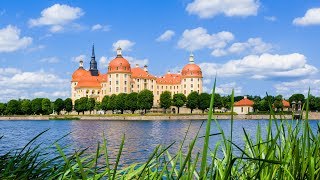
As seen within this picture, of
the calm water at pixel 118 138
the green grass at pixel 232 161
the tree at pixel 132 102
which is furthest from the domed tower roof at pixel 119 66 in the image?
the green grass at pixel 232 161

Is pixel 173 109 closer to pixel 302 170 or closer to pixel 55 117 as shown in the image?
pixel 55 117

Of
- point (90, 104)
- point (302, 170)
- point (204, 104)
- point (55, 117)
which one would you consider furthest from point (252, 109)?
point (302, 170)

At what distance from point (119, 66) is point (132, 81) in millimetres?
4572

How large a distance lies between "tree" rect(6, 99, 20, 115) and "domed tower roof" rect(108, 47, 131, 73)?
22.1 m

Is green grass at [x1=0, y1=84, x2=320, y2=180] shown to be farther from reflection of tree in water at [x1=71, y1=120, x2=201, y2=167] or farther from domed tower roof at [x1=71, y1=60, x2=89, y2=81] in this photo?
domed tower roof at [x1=71, y1=60, x2=89, y2=81]

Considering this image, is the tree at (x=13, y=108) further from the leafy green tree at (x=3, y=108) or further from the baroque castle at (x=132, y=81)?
the baroque castle at (x=132, y=81)

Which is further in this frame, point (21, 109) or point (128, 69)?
point (128, 69)

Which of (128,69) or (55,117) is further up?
(128,69)

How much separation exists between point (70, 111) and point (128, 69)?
16394mm

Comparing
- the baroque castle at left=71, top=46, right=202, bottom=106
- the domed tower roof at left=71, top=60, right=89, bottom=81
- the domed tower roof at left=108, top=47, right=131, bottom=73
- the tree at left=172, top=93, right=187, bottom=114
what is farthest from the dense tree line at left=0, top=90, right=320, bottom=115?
the domed tower roof at left=71, top=60, right=89, bottom=81

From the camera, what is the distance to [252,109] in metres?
97.4

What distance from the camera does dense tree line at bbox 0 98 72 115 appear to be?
96000 mm

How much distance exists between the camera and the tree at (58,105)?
96.0 m

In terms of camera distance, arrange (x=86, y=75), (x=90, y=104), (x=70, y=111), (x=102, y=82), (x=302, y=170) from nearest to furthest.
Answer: (x=302, y=170)
(x=90, y=104)
(x=70, y=111)
(x=102, y=82)
(x=86, y=75)
